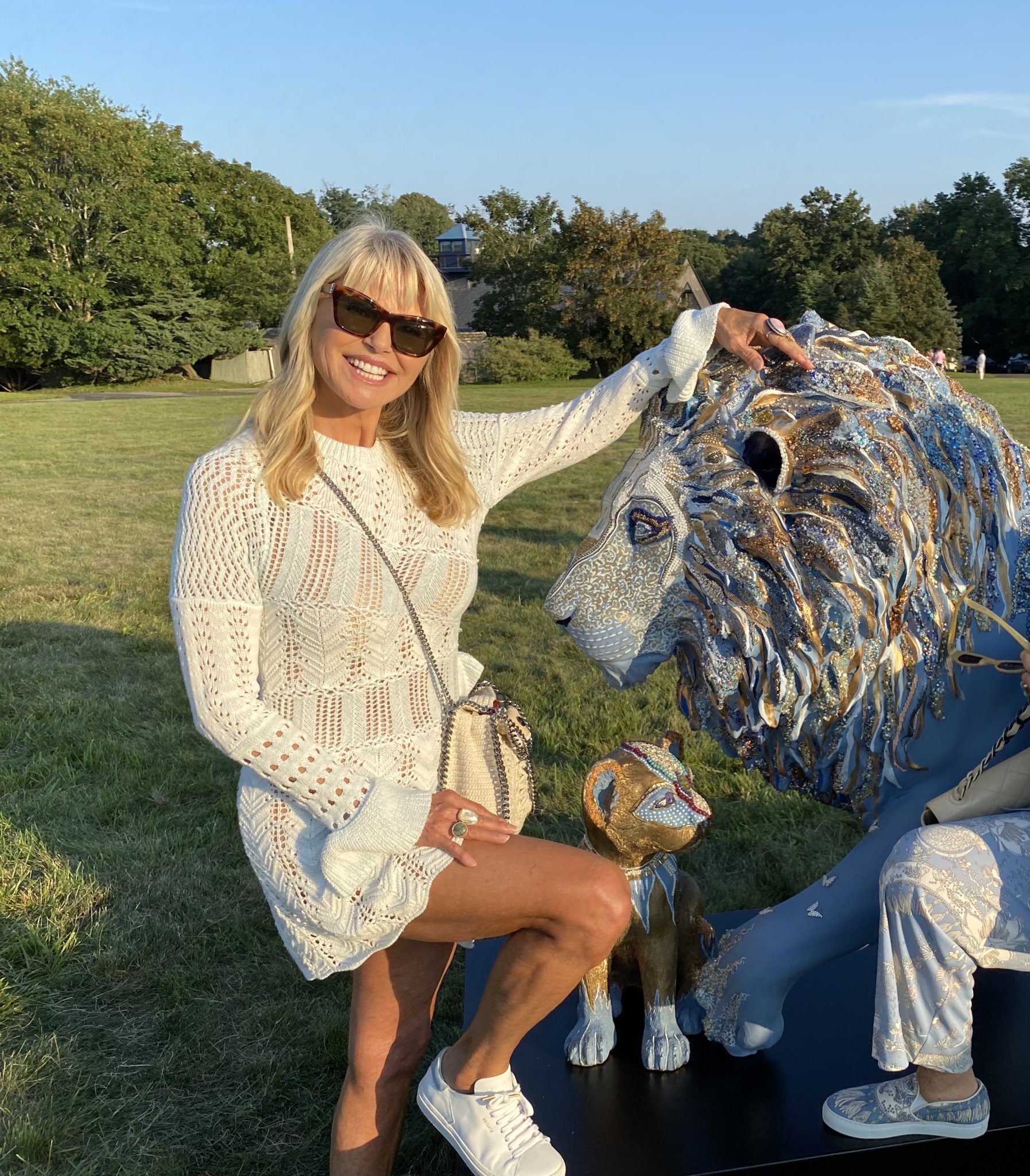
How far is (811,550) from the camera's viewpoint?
1979mm

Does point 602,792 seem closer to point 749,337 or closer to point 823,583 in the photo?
point 823,583

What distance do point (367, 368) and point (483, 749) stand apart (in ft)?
2.61

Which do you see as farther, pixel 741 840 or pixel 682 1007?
pixel 741 840

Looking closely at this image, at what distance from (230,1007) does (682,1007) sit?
4.85ft

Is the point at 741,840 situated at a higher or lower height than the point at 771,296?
lower

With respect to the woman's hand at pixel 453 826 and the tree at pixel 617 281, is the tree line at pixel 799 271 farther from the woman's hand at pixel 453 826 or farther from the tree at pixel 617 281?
the woman's hand at pixel 453 826

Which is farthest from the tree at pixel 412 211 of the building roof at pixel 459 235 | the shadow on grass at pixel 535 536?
the shadow on grass at pixel 535 536

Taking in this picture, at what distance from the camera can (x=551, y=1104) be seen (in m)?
2.16

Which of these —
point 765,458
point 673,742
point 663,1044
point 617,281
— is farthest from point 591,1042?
point 617,281

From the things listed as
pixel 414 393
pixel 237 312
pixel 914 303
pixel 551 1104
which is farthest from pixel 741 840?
pixel 237 312

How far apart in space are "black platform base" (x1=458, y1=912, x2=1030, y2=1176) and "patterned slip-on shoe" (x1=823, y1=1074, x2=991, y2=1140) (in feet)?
0.07

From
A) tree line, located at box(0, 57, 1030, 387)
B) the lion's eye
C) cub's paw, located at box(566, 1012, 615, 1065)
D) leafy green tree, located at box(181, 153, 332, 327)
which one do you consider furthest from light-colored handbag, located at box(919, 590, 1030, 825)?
leafy green tree, located at box(181, 153, 332, 327)

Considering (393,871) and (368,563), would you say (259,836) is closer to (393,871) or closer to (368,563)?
(393,871)

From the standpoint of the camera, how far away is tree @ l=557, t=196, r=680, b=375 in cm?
3397
